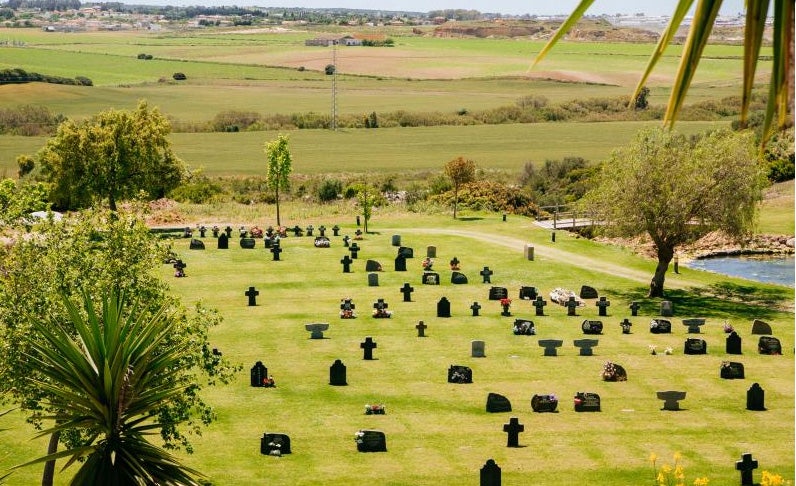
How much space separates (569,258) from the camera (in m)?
68.2

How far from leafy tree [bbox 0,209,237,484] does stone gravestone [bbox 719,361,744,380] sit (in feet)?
69.8

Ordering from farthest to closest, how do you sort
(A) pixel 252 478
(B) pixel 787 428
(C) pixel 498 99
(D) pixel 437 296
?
1. (C) pixel 498 99
2. (D) pixel 437 296
3. (B) pixel 787 428
4. (A) pixel 252 478

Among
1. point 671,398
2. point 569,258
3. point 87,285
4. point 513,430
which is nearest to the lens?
point 87,285

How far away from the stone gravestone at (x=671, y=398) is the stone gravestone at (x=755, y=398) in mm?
2213

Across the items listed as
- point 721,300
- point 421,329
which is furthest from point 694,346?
point 721,300

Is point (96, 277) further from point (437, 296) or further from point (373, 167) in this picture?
point (373, 167)

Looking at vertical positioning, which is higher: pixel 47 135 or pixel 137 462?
pixel 137 462

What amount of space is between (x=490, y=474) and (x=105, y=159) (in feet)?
173

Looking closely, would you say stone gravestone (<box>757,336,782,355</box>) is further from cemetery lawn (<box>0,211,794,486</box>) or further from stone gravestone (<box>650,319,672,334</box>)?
stone gravestone (<box>650,319,672,334</box>)

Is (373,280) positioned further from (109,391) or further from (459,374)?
(109,391)

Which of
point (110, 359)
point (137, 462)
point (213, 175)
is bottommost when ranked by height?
point (213, 175)

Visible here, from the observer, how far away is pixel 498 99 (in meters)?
196

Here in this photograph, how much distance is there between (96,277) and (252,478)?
7.25 m

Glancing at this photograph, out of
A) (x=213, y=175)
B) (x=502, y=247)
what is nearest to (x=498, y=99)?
(x=213, y=175)
